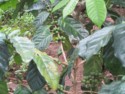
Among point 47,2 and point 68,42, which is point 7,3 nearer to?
point 47,2

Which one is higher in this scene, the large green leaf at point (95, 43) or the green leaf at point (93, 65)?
the large green leaf at point (95, 43)

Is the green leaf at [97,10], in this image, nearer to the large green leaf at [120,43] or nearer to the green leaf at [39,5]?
the large green leaf at [120,43]

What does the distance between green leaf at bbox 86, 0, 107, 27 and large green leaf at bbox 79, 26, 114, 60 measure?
33 millimetres

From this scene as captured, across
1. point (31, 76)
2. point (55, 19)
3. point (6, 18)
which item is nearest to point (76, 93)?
point (31, 76)

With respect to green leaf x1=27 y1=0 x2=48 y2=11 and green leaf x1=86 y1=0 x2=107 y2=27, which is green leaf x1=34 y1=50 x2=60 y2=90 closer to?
green leaf x1=86 y1=0 x2=107 y2=27

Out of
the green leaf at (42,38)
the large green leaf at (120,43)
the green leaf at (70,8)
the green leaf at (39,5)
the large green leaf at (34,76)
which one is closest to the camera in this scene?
the large green leaf at (120,43)

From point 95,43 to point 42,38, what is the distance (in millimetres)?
393

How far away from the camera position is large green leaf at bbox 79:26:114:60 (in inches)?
28.4

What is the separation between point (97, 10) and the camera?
774mm

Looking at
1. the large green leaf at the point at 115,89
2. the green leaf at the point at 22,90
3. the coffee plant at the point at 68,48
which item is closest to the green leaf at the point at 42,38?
the coffee plant at the point at 68,48

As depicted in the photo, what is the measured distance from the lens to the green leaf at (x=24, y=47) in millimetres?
795

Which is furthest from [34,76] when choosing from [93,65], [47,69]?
[93,65]

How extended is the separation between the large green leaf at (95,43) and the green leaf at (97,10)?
0.03m

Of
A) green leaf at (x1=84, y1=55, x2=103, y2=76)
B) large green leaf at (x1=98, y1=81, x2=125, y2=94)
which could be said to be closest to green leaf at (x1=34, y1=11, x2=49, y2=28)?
green leaf at (x1=84, y1=55, x2=103, y2=76)
